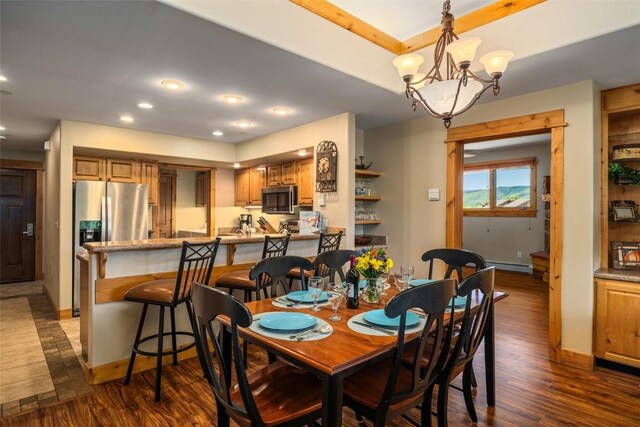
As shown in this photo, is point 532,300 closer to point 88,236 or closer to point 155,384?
point 155,384

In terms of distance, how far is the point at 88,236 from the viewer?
4.41m

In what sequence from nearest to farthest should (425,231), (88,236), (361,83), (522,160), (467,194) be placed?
(361,83)
(425,231)
(88,236)
(522,160)
(467,194)

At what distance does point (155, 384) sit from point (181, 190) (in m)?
5.32

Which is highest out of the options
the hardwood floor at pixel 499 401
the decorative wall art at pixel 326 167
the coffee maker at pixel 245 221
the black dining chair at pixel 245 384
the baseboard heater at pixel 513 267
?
the decorative wall art at pixel 326 167

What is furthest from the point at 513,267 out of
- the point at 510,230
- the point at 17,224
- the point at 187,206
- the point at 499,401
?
Answer: the point at 17,224

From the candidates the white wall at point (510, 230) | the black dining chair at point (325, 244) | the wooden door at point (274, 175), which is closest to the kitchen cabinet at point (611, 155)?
the black dining chair at point (325, 244)

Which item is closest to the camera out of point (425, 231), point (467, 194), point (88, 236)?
point (425, 231)

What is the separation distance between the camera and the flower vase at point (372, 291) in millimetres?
2059

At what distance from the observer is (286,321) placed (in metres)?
1.67

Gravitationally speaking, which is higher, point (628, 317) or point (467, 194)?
point (467, 194)

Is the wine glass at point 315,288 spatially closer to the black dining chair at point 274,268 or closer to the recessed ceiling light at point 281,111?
the black dining chair at point 274,268

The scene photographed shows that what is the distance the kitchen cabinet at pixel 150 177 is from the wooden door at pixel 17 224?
113 inches

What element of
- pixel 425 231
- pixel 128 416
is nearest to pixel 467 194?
pixel 425 231

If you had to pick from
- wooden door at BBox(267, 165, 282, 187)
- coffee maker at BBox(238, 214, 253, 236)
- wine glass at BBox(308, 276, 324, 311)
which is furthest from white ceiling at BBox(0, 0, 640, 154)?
coffee maker at BBox(238, 214, 253, 236)
